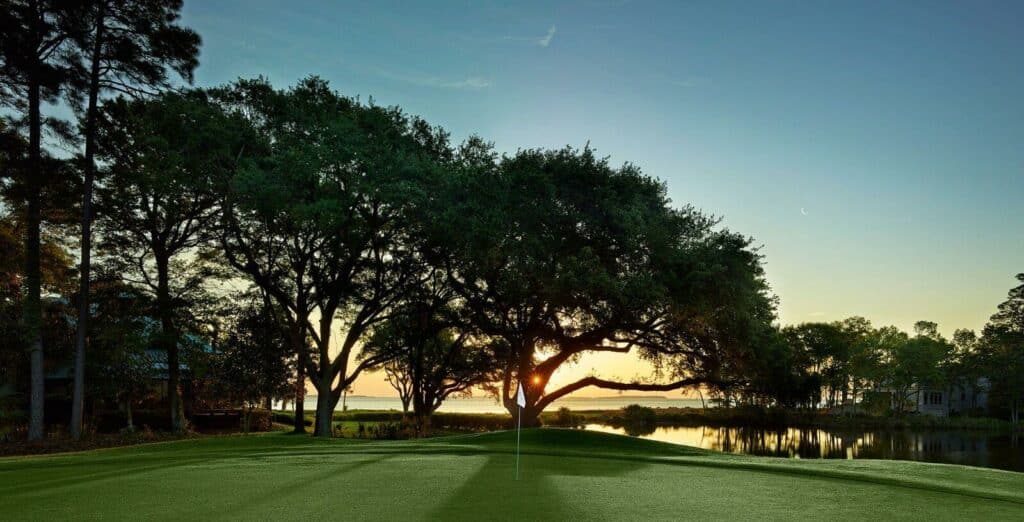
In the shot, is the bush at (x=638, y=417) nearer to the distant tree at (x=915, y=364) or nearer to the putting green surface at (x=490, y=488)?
the distant tree at (x=915, y=364)

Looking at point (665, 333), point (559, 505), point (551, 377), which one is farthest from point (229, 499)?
point (551, 377)

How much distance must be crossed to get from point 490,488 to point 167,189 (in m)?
22.2

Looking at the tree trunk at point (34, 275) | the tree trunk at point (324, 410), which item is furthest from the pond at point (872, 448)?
the tree trunk at point (34, 275)

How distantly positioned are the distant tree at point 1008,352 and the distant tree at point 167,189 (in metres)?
73.6

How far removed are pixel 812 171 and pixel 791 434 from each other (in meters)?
36.9

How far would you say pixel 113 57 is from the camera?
2648 cm

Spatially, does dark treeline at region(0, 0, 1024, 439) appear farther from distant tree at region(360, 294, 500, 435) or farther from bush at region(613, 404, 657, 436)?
bush at region(613, 404, 657, 436)

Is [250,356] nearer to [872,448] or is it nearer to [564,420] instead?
[564,420]

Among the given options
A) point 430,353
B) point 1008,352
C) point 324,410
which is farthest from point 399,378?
point 1008,352

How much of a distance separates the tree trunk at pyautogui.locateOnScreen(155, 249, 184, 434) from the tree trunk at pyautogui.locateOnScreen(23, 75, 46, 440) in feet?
19.2

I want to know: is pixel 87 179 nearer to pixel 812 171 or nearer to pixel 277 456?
pixel 277 456

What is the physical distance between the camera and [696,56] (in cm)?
2289

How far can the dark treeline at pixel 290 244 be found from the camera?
25.2 m

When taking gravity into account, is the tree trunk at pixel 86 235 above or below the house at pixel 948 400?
above
